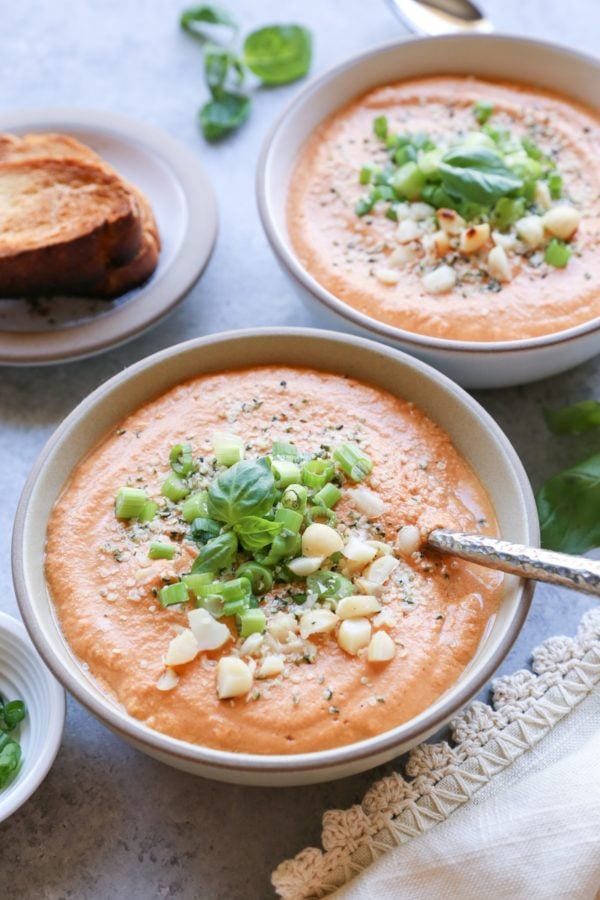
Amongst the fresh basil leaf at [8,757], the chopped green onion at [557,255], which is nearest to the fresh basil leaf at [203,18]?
the chopped green onion at [557,255]

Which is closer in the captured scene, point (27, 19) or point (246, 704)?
point (246, 704)

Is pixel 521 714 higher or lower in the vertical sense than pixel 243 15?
lower

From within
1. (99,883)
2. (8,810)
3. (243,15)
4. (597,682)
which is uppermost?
(243,15)

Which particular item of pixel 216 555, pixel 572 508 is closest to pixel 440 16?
pixel 572 508

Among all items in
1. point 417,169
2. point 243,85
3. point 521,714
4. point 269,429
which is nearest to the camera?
point 521,714

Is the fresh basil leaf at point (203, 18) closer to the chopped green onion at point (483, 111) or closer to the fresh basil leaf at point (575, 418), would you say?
the chopped green onion at point (483, 111)

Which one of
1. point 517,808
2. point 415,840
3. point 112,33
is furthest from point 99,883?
point 112,33

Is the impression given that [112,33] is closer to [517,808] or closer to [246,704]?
[246,704]
